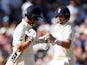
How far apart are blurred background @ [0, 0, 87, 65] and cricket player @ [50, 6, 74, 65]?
3.60 m

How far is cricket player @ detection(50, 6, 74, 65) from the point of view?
1065 centimetres

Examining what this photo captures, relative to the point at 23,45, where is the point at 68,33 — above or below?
above

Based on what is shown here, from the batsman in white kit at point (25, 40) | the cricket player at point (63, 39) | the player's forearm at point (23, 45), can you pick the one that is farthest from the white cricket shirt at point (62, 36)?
the player's forearm at point (23, 45)

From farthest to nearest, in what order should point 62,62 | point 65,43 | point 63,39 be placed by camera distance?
1. point 62,62
2. point 63,39
3. point 65,43

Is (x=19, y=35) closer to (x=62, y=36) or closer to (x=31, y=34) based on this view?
(x=31, y=34)

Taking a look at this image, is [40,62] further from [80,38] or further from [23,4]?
[23,4]

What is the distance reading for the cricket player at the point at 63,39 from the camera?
1065 cm

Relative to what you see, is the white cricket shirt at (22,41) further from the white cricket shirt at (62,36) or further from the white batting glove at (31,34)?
the white cricket shirt at (62,36)

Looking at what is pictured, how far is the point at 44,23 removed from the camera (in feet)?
57.3

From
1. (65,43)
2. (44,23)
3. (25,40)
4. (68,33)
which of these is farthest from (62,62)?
(44,23)

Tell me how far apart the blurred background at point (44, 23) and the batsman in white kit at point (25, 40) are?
161 inches

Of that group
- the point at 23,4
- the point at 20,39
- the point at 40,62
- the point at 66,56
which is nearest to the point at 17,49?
the point at 20,39

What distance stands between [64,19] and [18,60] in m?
1.34

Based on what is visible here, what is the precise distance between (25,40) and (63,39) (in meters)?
0.88
